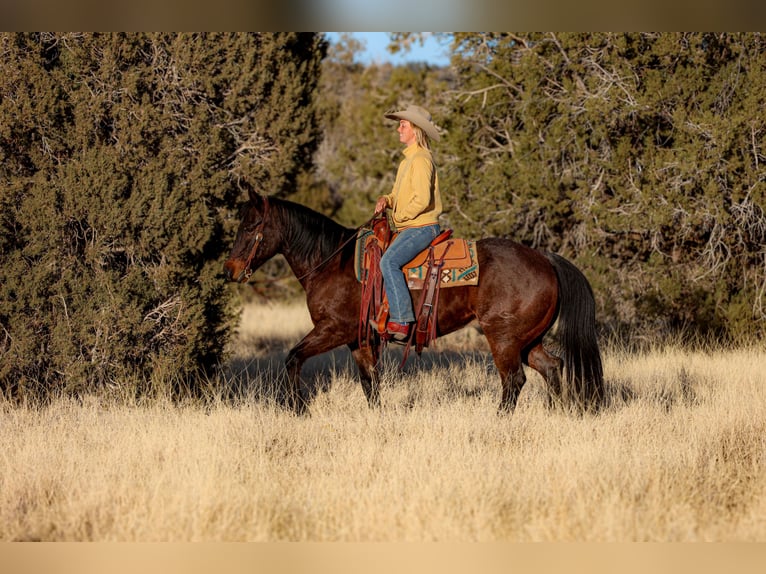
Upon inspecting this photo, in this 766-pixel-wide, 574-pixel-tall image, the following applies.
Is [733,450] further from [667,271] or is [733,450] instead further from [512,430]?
[667,271]

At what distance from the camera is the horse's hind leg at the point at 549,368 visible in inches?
270

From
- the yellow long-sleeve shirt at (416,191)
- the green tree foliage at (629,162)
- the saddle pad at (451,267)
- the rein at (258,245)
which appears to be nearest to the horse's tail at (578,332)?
the saddle pad at (451,267)

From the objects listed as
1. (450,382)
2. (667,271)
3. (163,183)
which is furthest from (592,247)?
(163,183)

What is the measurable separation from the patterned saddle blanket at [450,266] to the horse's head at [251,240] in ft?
4.28

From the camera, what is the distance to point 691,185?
9.56 m

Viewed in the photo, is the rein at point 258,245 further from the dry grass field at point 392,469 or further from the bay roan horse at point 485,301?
the dry grass field at point 392,469

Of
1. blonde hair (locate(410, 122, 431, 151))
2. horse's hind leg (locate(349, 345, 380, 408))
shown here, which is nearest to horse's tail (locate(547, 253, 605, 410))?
blonde hair (locate(410, 122, 431, 151))

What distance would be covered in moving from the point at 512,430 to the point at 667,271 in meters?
5.43

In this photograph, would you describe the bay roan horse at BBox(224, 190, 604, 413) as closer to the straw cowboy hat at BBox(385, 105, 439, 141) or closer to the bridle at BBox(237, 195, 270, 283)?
the bridle at BBox(237, 195, 270, 283)

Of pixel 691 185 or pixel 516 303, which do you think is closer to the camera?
pixel 516 303

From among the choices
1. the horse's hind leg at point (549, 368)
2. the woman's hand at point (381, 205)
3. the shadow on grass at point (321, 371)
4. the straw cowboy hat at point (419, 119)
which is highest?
the straw cowboy hat at point (419, 119)

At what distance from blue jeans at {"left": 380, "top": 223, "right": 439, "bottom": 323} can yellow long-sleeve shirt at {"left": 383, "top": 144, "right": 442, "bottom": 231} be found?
0.34ft

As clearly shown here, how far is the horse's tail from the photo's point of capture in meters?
6.83

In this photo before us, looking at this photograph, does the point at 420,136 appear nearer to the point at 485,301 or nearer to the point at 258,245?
the point at 485,301
